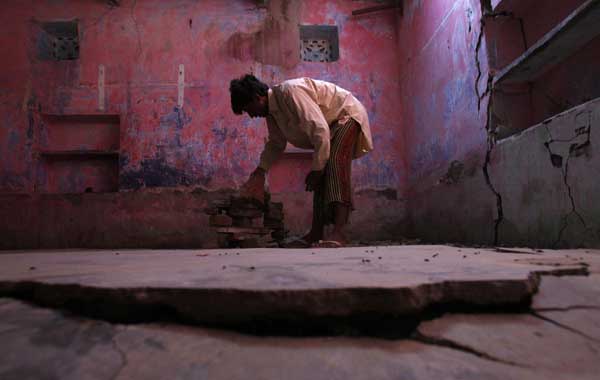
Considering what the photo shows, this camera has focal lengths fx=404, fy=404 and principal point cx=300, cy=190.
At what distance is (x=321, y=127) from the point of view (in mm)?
2676

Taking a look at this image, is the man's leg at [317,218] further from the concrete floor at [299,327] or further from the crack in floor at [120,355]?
the crack in floor at [120,355]

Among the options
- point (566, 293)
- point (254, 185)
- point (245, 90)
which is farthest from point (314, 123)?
point (566, 293)

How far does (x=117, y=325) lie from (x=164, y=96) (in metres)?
5.13

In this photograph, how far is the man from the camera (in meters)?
2.74

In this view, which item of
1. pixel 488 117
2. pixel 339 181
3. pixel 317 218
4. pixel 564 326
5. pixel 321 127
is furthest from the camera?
pixel 488 117

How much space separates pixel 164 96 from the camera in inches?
214

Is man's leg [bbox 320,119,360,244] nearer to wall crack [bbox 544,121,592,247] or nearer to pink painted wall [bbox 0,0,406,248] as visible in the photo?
wall crack [bbox 544,121,592,247]

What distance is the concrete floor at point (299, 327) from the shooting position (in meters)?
0.64

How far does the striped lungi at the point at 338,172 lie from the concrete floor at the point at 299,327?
1877 mm

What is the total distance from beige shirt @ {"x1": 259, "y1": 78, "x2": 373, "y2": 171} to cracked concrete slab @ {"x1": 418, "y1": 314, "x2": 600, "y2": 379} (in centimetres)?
197

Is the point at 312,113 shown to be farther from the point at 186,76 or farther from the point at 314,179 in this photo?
the point at 186,76

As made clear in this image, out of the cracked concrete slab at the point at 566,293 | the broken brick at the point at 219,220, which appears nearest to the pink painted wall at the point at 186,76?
the broken brick at the point at 219,220

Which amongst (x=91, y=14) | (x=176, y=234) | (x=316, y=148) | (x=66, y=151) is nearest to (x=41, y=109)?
(x=66, y=151)

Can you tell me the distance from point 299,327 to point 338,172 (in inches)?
83.6
